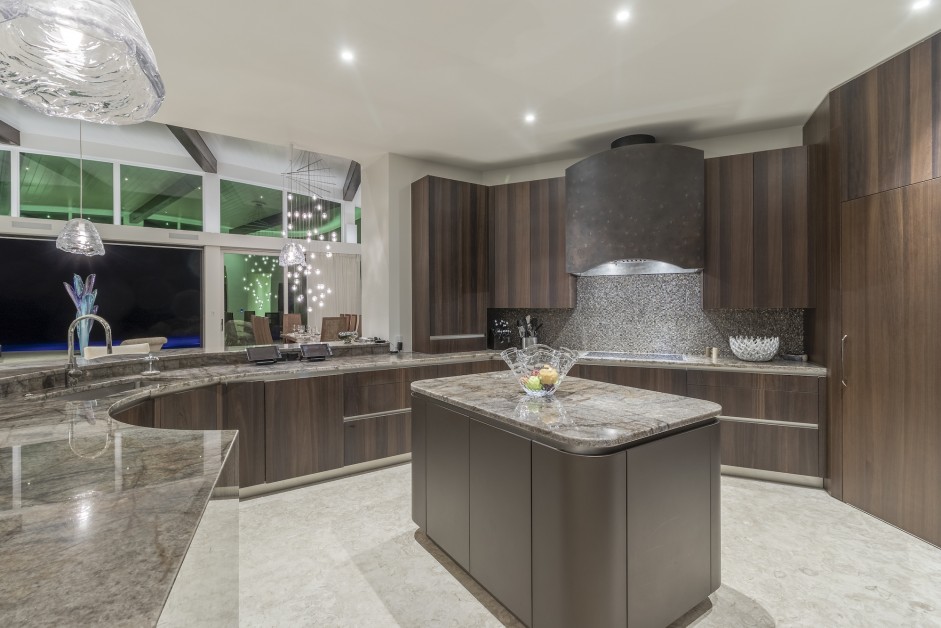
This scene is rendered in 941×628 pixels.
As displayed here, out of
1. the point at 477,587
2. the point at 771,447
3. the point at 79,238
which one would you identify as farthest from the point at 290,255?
the point at 771,447

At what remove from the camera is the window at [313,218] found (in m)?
7.39

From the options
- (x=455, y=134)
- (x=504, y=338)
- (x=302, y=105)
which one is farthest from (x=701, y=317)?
(x=302, y=105)

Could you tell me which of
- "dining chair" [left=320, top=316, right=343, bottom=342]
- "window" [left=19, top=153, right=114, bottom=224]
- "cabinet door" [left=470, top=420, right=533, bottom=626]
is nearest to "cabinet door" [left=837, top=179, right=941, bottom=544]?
"cabinet door" [left=470, top=420, right=533, bottom=626]

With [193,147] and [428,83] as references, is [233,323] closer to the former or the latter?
[193,147]

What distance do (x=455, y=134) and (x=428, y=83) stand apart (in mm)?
903

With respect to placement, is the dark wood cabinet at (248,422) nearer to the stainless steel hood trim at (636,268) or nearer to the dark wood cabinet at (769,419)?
the stainless steel hood trim at (636,268)

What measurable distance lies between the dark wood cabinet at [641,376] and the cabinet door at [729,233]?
0.76 meters

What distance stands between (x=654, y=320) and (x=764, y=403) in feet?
3.99

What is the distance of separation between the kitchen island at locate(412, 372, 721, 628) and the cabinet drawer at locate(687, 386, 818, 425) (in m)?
1.58

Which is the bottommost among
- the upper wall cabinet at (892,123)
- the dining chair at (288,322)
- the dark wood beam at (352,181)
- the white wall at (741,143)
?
the dining chair at (288,322)

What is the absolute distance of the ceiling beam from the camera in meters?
5.13

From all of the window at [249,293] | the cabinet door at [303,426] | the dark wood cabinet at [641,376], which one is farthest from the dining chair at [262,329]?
the dark wood cabinet at [641,376]

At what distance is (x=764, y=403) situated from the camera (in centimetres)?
317

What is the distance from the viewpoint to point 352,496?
9.91 feet
